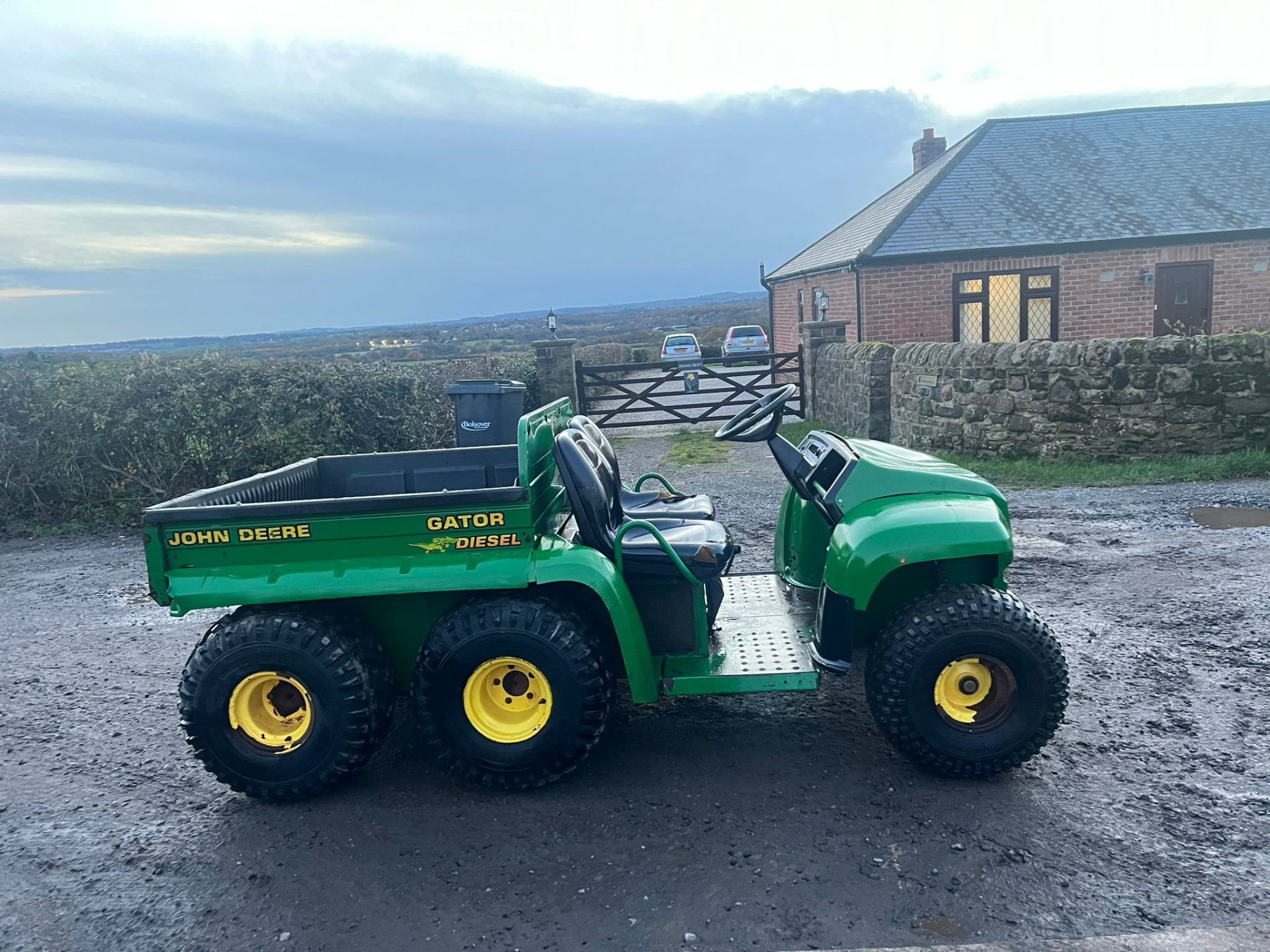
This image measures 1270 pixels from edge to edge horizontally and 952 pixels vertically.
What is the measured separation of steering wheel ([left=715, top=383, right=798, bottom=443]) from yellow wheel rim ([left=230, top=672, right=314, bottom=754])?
2214mm

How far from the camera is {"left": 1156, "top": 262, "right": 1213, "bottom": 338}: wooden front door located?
55.0 feet

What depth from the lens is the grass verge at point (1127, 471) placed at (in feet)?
30.0

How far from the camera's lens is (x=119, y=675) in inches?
217

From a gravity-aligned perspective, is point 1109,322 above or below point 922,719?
above

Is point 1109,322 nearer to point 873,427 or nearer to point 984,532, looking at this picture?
point 873,427

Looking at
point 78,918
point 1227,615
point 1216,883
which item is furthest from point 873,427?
point 78,918

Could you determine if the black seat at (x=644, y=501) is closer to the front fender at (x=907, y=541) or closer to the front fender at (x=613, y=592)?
the front fender at (x=613, y=592)

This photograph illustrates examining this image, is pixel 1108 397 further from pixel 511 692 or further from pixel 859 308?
pixel 511 692

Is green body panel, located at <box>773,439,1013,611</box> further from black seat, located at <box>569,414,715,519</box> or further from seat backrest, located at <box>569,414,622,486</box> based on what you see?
seat backrest, located at <box>569,414,622,486</box>

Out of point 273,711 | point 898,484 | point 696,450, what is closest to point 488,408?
point 696,450

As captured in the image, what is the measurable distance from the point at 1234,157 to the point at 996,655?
19.5m

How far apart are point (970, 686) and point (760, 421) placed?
5.25ft

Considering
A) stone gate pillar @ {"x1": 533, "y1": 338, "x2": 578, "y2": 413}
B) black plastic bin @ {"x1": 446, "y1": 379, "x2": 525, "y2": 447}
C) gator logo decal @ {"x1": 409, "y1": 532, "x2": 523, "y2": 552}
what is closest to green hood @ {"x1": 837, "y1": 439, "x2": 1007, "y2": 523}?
gator logo decal @ {"x1": 409, "y1": 532, "x2": 523, "y2": 552}

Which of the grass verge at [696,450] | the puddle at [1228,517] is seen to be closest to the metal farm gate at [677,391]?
the grass verge at [696,450]
